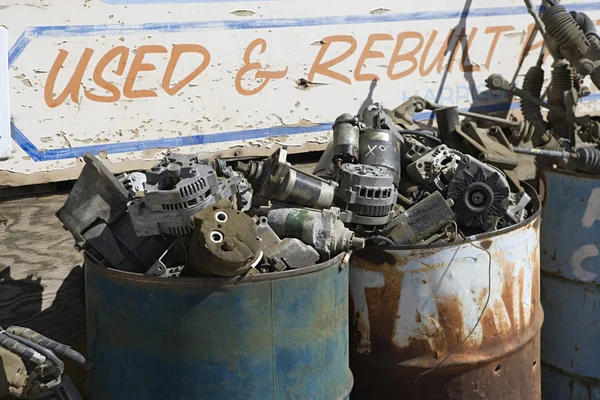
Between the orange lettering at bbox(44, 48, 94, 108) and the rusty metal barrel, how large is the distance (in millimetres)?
1290

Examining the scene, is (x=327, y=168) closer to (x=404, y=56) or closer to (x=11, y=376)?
(x=404, y=56)

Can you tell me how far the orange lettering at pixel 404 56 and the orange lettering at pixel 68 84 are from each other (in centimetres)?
159

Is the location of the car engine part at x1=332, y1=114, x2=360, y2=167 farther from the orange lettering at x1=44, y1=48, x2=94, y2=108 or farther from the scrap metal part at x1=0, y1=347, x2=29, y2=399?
the scrap metal part at x1=0, y1=347, x2=29, y2=399

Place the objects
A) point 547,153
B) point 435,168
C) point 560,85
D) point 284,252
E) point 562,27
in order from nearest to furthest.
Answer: point 284,252 < point 435,168 < point 547,153 < point 562,27 < point 560,85

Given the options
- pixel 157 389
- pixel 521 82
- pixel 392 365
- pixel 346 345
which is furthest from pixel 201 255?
pixel 521 82

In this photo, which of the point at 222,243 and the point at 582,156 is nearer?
the point at 222,243

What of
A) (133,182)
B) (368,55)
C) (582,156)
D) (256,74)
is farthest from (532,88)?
(133,182)

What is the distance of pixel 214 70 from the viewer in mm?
3346

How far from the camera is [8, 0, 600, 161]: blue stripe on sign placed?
9.55 ft

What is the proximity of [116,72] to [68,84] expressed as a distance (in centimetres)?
21

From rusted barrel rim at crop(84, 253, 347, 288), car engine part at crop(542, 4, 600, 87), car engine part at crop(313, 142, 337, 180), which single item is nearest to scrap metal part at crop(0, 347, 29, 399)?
rusted barrel rim at crop(84, 253, 347, 288)

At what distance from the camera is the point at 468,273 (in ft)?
9.14

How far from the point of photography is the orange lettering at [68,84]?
2.94 m

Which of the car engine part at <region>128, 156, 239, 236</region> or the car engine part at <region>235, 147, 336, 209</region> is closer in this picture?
the car engine part at <region>128, 156, 239, 236</region>
